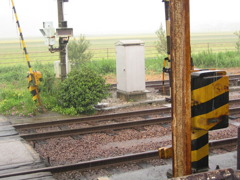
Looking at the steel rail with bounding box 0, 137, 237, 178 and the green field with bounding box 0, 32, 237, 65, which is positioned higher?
the green field with bounding box 0, 32, 237, 65

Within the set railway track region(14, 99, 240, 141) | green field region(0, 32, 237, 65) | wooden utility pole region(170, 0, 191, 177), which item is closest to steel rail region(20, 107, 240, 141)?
railway track region(14, 99, 240, 141)

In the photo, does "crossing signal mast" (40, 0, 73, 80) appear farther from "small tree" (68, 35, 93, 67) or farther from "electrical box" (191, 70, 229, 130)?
"small tree" (68, 35, 93, 67)

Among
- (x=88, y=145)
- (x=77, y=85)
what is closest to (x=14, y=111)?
(x=77, y=85)

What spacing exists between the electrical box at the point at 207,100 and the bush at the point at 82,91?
605 cm

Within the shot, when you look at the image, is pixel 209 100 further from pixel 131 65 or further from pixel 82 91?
pixel 131 65

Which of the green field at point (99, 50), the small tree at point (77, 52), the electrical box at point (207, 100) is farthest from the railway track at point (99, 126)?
the green field at point (99, 50)

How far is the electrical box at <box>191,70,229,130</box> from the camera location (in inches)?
199

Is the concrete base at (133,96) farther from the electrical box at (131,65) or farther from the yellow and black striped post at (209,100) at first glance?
the yellow and black striped post at (209,100)

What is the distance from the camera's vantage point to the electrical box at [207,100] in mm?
5043

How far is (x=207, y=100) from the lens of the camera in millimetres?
5059

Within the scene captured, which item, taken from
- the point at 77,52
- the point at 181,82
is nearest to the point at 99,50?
the point at 77,52

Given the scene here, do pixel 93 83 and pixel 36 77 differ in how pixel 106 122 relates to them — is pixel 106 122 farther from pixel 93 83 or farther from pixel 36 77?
pixel 36 77

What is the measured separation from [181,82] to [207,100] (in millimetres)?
570

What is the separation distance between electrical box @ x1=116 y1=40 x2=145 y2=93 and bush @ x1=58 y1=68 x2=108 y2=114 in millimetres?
1427
